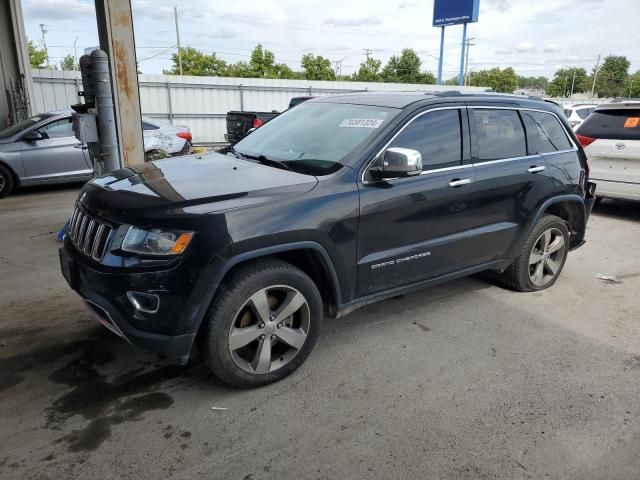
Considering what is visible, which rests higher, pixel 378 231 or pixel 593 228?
pixel 378 231

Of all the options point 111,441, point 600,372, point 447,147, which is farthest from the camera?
point 447,147

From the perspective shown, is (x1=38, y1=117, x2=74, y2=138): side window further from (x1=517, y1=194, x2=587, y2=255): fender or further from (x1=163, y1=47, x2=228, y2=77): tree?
(x1=163, y1=47, x2=228, y2=77): tree

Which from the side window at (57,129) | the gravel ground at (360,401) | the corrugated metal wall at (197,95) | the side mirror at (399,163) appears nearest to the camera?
the gravel ground at (360,401)

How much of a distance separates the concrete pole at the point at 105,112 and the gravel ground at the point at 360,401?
6.07 feet

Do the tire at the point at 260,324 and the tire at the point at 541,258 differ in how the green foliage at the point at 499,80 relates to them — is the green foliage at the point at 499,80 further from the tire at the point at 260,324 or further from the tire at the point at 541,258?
the tire at the point at 260,324

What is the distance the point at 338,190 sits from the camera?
126 inches

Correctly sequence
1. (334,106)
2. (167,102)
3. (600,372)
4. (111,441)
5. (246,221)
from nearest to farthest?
1. (111,441)
2. (246,221)
3. (600,372)
4. (334,106)
5. (167,102)

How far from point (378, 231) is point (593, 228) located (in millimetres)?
5534

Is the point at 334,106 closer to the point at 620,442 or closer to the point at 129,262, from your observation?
the point at 129,262

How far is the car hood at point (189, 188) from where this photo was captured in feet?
9.19

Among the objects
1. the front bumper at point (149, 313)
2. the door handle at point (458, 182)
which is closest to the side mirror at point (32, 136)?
the front bumper at point (149, 313)

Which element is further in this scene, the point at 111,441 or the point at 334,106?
the point at 334,106

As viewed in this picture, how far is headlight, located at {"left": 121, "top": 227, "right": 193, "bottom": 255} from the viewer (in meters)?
2.69

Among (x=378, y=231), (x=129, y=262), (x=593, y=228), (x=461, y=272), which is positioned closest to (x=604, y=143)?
(x=593, y=228)
